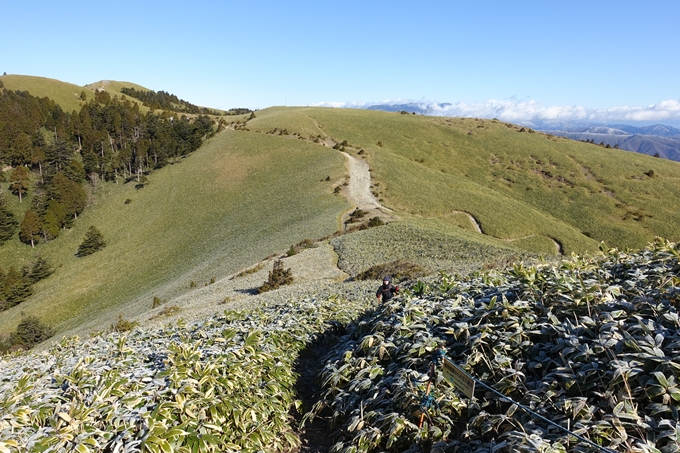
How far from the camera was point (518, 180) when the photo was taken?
244 ft

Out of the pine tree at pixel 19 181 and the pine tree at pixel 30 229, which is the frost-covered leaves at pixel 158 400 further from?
the pine tree at pixel 19 181

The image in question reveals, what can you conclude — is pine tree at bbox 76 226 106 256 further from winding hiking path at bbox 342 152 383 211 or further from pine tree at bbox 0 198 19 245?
winding hiking path at bbox 342 152 383 211

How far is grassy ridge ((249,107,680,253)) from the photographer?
5544 centimetres

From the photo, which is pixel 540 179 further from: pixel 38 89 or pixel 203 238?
pixel 38 89

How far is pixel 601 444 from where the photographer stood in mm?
4781

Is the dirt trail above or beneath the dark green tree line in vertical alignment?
beneath

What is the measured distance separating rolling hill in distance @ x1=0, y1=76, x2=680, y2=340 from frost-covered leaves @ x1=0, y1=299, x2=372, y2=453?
67.7ft

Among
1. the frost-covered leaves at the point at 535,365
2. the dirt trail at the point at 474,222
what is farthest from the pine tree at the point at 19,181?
the frost-covered leaves at the point at 535,365

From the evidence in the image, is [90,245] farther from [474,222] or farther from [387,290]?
[387,290]

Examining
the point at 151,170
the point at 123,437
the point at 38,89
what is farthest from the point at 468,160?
the point at 38,89

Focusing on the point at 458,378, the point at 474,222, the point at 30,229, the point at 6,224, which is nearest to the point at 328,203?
the point at 474,222

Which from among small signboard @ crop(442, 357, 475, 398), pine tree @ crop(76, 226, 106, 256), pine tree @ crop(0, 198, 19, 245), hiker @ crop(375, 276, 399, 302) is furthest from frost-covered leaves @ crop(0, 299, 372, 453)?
pine tree @ crop(0, 198, 19, 245)

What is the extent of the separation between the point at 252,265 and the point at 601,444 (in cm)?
3595

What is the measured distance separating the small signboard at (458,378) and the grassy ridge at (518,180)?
→ 154 feet
